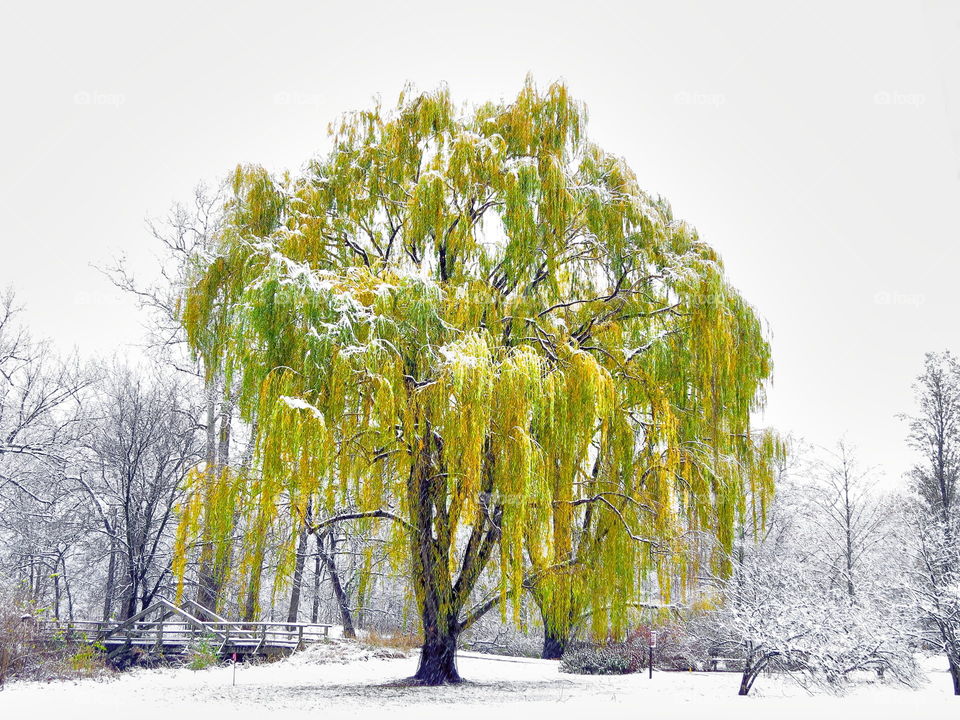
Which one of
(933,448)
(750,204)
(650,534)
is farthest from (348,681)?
(750,204)

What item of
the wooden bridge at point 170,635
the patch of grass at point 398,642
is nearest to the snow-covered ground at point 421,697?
the wooden bridge at point 170,635

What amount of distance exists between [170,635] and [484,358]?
12878 millimetres

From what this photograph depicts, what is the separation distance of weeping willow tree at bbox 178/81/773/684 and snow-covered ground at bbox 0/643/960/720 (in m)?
1.28

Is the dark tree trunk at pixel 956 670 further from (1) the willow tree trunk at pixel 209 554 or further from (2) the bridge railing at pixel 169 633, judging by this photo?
(1) the willow tree trunk at pixel 209 554

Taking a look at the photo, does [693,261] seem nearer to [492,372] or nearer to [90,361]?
[492,372]

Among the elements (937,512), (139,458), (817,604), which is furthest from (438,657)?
(937,512)

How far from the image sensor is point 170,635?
18.1m

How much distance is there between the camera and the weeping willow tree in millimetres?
9906

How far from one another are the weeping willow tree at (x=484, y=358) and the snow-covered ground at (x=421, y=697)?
4.20 ft

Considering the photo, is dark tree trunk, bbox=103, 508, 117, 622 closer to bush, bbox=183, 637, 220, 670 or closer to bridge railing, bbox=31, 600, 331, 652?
bridge railing, bbox=31, 600, 331, 652

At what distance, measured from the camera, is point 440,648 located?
39.3ft

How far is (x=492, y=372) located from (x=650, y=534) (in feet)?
11.5

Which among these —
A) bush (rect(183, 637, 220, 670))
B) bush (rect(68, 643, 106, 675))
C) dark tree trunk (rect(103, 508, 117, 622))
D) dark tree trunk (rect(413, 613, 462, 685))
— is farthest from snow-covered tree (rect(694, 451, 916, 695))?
dark tree trunk (rect(103, 508, 117, 622))

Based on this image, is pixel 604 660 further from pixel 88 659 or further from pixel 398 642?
pixel 88 659
